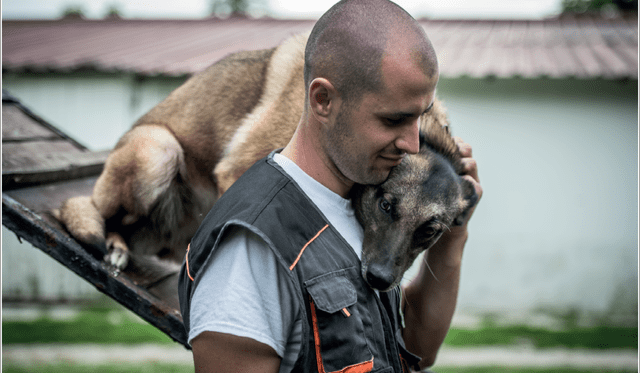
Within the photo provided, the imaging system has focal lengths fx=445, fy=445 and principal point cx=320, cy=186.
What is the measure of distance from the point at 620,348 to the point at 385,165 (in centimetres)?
686

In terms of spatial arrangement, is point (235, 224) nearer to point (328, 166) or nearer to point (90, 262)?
point (328, 166)

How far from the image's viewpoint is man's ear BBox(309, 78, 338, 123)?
1.17 metres

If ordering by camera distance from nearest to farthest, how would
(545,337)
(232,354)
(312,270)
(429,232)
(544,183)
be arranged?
(232,354) < (312,270) < (429,232) < (545,337) < (544,183)

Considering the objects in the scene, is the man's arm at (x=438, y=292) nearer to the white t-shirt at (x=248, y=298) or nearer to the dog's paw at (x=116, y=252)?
the white t-shirt at (x=248, y=298)

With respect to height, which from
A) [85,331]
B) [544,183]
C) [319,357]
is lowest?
[85,331]

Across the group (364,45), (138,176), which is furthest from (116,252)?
(364,45)

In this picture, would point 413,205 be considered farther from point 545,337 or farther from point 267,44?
point 267,44

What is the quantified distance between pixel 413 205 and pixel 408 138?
16.8 inches

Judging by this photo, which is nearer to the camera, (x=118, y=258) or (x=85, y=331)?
(x=118, y=258)

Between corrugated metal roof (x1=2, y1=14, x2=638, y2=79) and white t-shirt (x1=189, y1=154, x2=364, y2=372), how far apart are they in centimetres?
618

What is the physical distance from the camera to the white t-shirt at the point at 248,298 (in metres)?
1.03

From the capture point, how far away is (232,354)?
3.39 feet

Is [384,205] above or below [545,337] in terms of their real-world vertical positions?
above

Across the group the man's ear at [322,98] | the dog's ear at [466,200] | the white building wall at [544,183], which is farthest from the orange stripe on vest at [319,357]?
the white building wall at [544,183]
